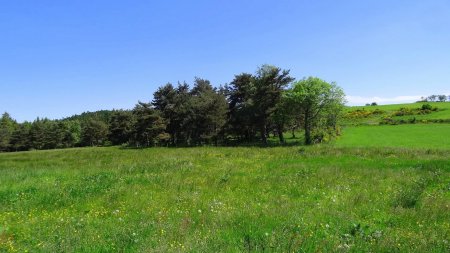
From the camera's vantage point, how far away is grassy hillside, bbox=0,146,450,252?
21.2ft

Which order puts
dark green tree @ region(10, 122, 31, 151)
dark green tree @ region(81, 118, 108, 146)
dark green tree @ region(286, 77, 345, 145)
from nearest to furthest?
1. dark green tree @ region(286, 77, 345, 145)
2. dark green tree @ region(10, 122, 31, 151)
3. dark green tree @ region(81, 118, 108, 146)

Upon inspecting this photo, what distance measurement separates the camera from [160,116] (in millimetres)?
72438

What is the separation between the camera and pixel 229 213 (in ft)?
28.2

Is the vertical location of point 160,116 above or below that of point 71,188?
above

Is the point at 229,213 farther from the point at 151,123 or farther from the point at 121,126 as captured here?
the point at 121,126

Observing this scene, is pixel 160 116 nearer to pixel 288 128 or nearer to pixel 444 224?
pixel 288 128

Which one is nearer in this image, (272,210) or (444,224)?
(444,224)

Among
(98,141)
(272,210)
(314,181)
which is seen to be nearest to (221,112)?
(314,181)

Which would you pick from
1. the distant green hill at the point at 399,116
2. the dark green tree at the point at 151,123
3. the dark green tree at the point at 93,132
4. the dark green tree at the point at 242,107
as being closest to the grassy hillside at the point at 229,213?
the dark green tree at the point at 242,107

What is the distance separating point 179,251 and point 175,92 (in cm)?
7170

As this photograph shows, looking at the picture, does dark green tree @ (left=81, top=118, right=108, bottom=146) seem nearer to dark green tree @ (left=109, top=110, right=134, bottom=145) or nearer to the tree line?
dark green tree @ (left=109, top=110, right=134, bottom=145)

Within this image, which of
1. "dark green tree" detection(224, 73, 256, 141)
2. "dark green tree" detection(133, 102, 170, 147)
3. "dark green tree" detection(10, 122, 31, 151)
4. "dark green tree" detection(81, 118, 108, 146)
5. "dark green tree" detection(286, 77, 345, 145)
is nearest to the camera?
"dark green tree" detection(286, 77, 345, 145)

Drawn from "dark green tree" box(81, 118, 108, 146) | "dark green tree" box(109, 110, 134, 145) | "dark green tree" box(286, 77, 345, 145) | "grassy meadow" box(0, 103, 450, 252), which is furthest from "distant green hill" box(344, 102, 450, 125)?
"dark green tree" box(81, 118, 108, 146)

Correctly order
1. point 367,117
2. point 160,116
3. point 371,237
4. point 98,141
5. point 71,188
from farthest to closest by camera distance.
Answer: point 98,141 → point 367,117 → point 160,116 → point 71,188 → point 371,237
